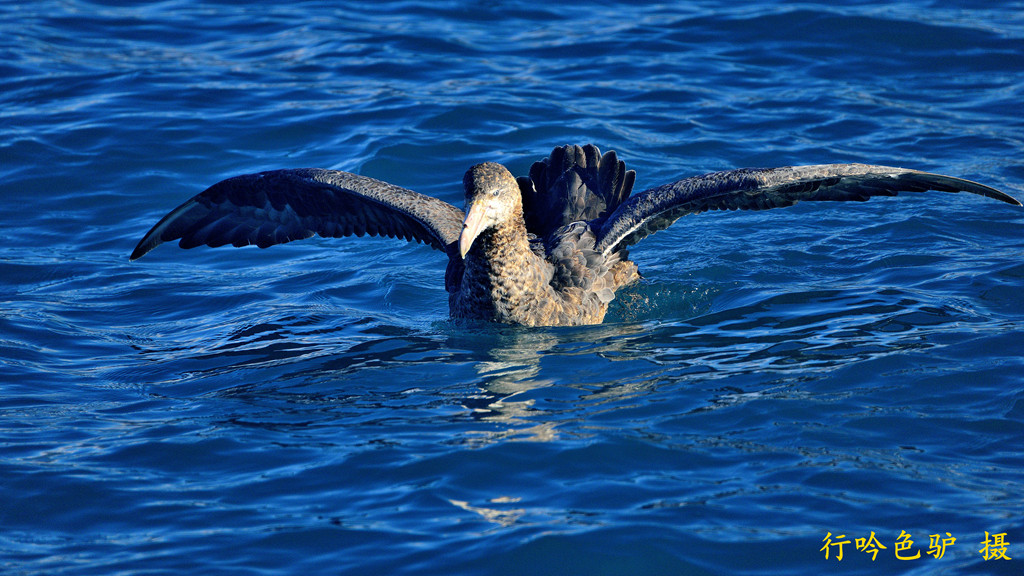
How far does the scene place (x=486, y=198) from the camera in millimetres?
6223

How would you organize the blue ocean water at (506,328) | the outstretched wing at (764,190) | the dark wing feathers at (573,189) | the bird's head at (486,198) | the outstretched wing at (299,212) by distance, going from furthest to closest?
the dark wing feathers at (573,189) < the outstretched wing at (299,212) < the outstretched wing at (764,190) < the bird's head at (486,198) < the blue ocean water at (506,328)

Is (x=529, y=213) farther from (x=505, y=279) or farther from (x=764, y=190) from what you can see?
(x=764, y=190)

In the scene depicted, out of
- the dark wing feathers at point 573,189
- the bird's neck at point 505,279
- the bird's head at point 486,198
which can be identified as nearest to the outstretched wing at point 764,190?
the bird's neck at point 505,279

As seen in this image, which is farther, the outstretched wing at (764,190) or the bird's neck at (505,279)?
the bird's neck at (505,279)

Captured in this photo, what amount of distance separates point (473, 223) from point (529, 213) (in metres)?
1.86

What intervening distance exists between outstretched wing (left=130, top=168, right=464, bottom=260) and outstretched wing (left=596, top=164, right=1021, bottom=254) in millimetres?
1257

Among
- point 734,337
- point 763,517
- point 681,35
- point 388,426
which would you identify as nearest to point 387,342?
point 388,426

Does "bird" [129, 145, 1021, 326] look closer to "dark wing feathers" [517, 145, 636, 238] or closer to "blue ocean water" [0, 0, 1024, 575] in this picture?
"dark wing feathers" [517, 145, 636, 238]

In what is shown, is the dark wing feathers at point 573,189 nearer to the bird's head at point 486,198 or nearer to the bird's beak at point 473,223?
the bird's head at point 486,198

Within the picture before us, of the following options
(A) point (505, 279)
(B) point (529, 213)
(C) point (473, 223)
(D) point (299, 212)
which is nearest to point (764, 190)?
(A) point (505, 279)

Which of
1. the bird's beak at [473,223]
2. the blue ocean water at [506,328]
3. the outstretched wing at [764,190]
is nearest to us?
the blue ocean water at [506,328]

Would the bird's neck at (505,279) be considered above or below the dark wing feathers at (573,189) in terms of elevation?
below

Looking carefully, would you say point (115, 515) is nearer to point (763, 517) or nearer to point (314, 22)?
point (763, 517)

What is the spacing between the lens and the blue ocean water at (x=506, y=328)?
178 inches
